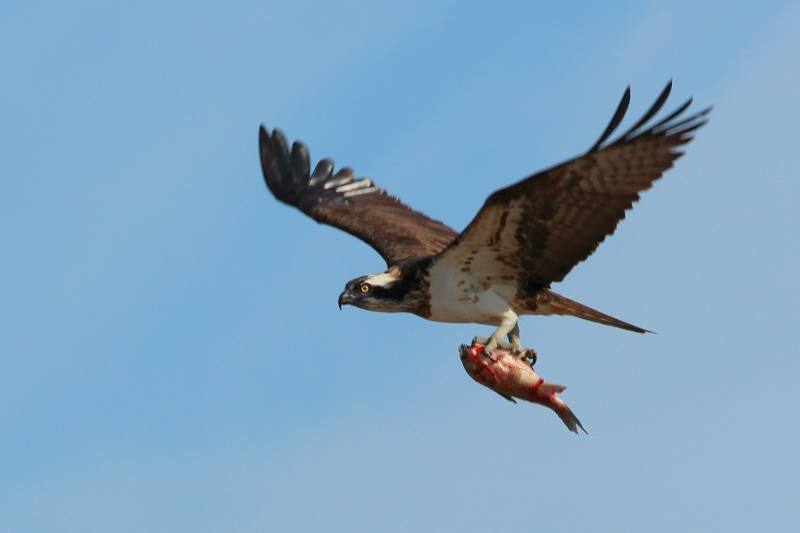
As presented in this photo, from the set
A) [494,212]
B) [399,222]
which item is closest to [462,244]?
[494,212]

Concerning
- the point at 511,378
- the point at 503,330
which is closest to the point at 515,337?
the point at 503,330

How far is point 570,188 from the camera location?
11672 mm

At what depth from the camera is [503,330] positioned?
12461mm

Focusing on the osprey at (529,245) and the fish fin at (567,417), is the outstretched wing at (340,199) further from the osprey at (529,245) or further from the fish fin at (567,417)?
the fish fin at (567,417)

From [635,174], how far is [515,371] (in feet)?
5.61

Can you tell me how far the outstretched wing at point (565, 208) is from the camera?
37.1 feet

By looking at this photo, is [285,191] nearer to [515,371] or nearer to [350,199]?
[350,199]

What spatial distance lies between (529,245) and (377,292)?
1.45 m

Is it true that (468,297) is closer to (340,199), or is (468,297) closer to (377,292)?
(377,292)

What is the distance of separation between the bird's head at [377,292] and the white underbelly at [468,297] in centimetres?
36

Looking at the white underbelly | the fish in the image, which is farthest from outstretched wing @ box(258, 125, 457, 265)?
the fish

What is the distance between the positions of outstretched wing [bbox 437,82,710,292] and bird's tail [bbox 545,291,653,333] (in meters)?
0.22

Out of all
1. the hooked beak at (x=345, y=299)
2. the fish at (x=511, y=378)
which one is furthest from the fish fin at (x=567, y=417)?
the hooked beak at (x=345, y=299)

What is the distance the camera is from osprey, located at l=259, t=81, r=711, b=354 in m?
11.4
